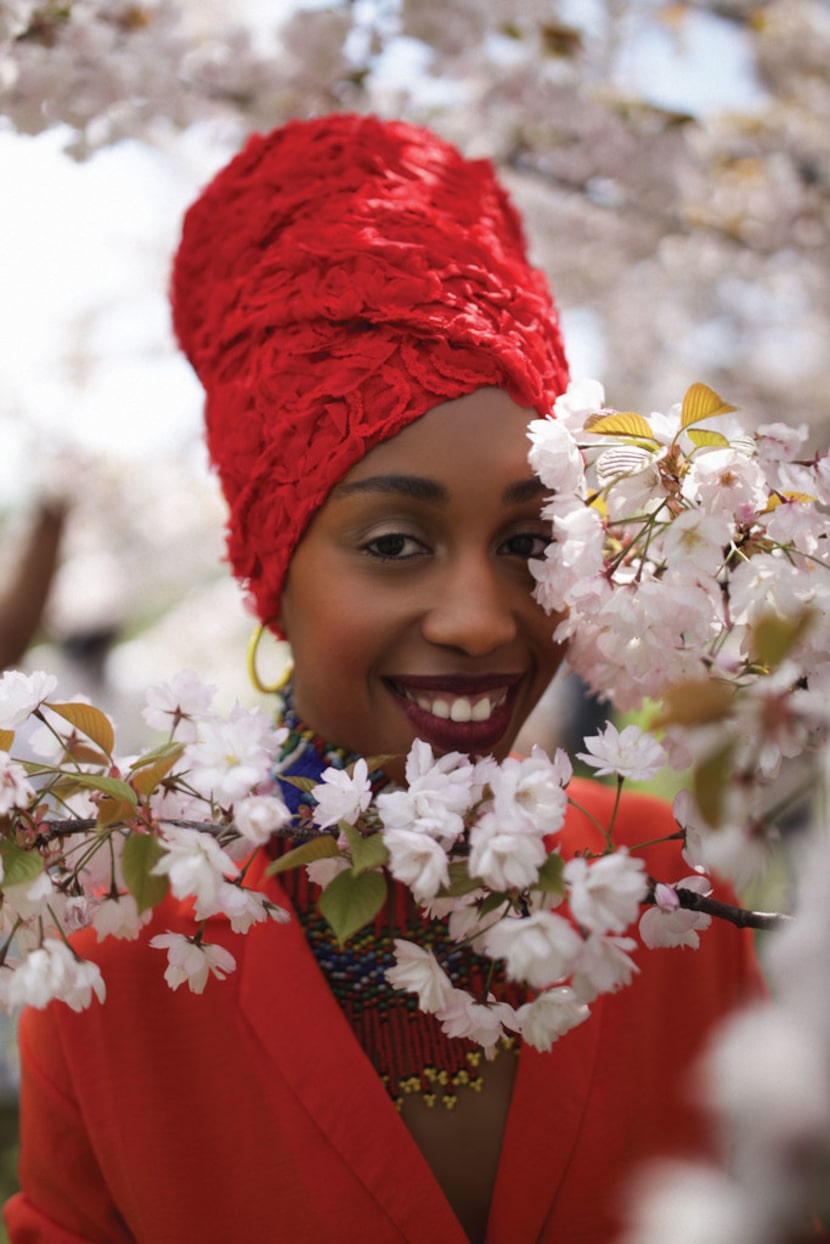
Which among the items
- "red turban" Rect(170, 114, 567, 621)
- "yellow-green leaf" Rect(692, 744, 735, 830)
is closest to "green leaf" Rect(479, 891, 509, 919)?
"yellow-green leaf" Rect(692, 744, 735, 830)

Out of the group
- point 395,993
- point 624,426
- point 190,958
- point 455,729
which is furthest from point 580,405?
point 395,993

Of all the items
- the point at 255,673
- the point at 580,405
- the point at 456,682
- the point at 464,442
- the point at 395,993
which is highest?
the point at 580,405

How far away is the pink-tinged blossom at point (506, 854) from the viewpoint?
27.0 inches

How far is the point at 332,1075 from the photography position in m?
1.15

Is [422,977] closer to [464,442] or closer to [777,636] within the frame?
[777,636]

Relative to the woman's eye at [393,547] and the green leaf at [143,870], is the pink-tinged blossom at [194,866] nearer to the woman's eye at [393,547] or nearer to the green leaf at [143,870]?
the green leaf at [143,870]

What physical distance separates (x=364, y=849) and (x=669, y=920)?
0.88ft

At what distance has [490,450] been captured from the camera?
1065 millimetres

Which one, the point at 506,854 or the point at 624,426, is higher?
the point at 624,426

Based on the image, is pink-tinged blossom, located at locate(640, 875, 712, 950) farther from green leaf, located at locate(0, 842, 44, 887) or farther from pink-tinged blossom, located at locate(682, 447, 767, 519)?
green leaf, located at locate(0, 842, 44, 887)

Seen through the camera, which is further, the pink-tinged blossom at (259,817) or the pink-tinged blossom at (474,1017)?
the pink-tinged blossom at (474,1017)

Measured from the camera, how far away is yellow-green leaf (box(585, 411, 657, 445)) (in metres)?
0.88

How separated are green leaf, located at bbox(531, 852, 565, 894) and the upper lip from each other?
40 cm

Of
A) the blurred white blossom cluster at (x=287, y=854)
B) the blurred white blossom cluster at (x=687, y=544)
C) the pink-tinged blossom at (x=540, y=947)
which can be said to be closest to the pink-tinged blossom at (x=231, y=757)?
the blurred white blossom cluster at (x=287, y=854)
